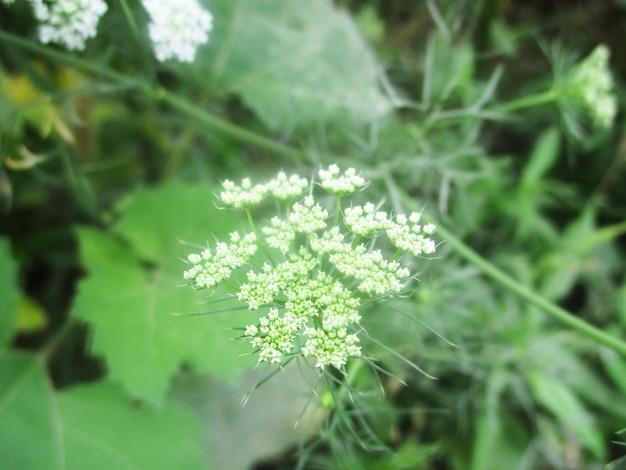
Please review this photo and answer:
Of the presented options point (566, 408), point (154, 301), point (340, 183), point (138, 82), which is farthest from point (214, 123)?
point (566, 408)

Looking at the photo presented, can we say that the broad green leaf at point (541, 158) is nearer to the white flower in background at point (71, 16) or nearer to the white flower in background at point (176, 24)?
the white flower in background at point (176, 24)

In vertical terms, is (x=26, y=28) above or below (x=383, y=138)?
above

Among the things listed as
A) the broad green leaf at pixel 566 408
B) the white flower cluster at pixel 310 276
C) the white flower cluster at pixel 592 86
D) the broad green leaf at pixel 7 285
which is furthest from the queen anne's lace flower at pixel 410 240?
the broad green leaf at pixel 7 285

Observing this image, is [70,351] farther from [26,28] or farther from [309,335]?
[309,335]

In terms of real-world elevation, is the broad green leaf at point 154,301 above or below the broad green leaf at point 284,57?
below

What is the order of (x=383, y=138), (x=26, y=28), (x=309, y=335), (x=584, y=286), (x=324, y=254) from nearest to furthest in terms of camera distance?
(x=309, y=335) → (x=324, y=254) → (x=26, y=28) → (x=383, y=138) → (x=584, y=286)

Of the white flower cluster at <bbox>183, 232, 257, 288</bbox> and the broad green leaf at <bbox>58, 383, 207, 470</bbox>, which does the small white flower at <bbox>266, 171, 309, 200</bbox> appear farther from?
the broad green leaf at <bbox>58, 383, 207, 470</bbox>

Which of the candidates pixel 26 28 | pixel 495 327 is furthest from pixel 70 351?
pixel 495 327
